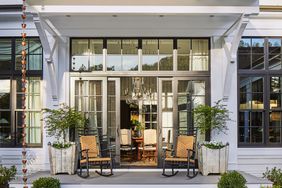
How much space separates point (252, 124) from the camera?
925 cm

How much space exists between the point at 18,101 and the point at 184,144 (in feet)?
12.5

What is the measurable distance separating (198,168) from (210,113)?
1.21 metres

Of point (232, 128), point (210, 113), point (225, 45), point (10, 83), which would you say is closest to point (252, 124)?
point (232, 128)

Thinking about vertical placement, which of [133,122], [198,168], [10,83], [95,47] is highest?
[95,47]

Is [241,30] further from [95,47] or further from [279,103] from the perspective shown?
[95,47]

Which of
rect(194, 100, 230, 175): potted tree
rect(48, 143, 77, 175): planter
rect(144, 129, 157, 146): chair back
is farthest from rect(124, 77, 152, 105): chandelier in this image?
rect(48, 143, 77, 175): planter

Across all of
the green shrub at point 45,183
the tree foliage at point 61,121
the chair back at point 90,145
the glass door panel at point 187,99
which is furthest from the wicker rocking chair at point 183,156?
the green shrub at point 45,183

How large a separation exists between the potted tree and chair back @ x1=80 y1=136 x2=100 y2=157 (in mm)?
2182

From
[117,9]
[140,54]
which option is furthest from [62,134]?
[117,9]

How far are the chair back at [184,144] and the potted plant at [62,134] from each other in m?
2.12

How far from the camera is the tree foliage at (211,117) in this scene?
339 inches

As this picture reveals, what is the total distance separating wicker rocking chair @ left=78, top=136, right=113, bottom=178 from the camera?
26.6 ft

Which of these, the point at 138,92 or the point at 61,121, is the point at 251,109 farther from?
the point at 61,121

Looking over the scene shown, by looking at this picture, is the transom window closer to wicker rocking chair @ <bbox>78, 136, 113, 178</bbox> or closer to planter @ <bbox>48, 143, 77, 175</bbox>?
wicker rocking chair @ <bbox>78, 136, 113, 178</bbox>
